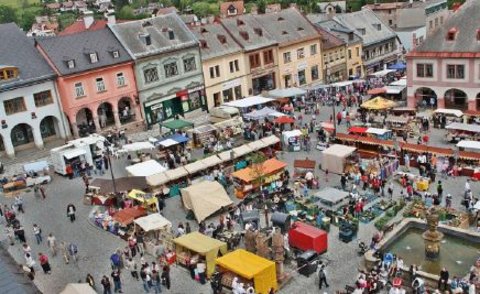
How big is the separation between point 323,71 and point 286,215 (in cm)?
3882

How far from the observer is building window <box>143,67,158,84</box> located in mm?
54769

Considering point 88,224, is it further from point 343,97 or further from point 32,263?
point 343,97

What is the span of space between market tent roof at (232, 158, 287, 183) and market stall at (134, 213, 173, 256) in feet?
22.8

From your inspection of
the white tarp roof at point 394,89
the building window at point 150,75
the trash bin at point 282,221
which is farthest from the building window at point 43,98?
the white tarp roof at point 394,89

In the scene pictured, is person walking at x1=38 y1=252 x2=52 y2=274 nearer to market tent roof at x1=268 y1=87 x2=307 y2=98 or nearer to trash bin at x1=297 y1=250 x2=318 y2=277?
trash bin at x1=297 y1=250 x2=318 y2=277

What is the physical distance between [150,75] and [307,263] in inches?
1307

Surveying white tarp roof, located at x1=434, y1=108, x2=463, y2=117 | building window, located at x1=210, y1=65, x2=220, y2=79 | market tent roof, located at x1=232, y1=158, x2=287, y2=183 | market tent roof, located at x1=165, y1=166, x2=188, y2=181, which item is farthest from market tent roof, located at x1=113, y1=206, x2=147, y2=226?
building window, located at x1=210, y1=65, x2=220, y2=79

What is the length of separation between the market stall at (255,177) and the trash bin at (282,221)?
16.6ft

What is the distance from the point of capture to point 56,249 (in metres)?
31.5

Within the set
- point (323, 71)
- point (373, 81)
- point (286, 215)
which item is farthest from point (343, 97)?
point (286, 215)

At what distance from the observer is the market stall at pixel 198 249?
27.4 meters

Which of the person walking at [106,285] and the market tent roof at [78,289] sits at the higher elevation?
the market tent roof at [78,289]

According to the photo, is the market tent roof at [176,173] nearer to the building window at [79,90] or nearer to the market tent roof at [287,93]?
the building window at [79,90]

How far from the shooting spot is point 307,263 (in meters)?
26.8
